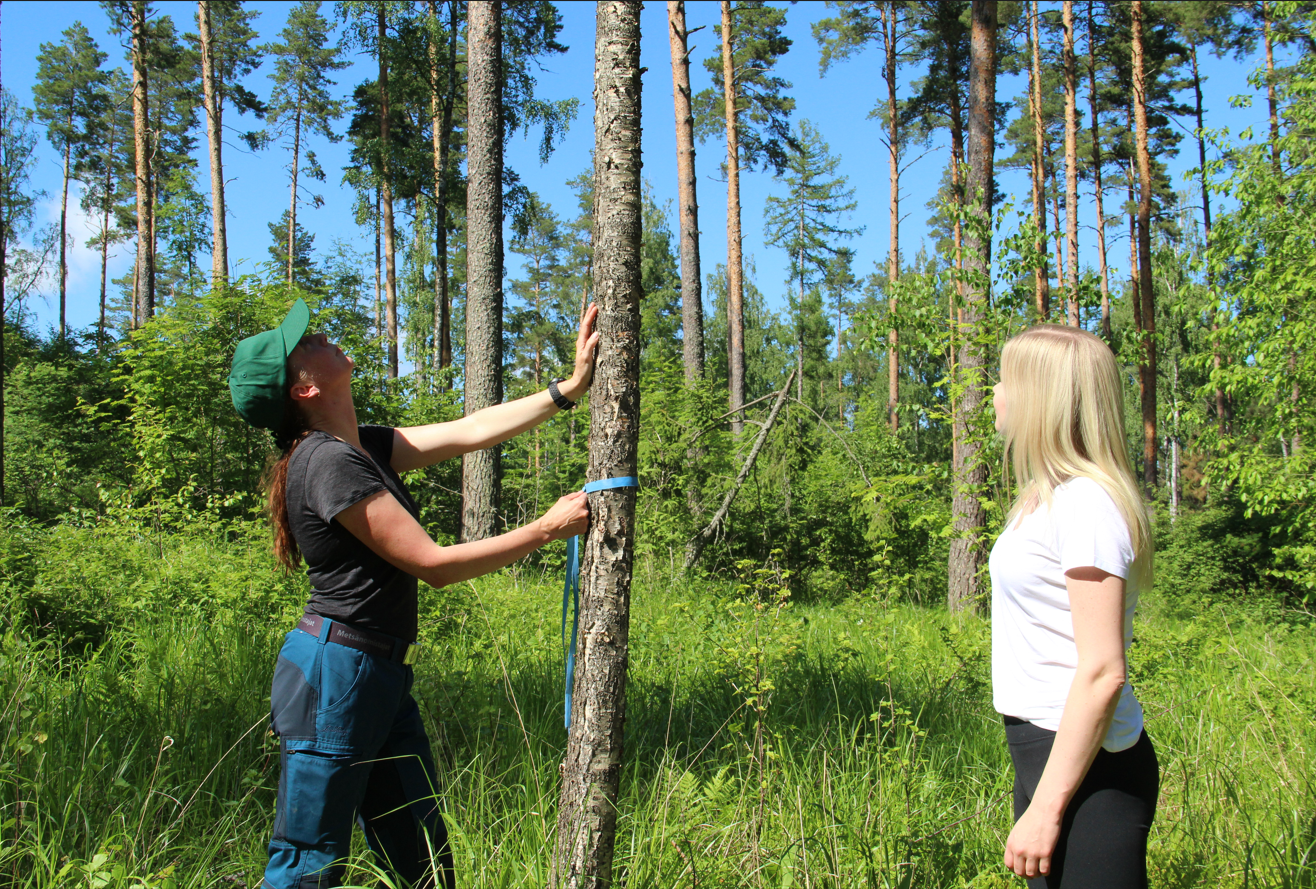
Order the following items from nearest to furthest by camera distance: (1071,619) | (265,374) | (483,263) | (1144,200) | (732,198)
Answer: (1071,619) < (265,374) < (483,263) < (732,198) < (1144,200)

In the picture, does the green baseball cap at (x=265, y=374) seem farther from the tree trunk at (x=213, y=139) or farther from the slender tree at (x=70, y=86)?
the slender tree at (x=70, y=86)

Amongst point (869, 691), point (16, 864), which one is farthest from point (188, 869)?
point (869, 691)

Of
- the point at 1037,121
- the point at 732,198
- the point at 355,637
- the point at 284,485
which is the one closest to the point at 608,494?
the point at 355,637

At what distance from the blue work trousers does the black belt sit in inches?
0.5

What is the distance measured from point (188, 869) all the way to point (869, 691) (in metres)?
3.39

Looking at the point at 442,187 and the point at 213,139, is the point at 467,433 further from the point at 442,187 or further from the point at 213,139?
the point at 213,139

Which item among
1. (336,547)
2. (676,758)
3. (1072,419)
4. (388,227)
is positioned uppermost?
(388,227)

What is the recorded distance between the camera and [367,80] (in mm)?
19062

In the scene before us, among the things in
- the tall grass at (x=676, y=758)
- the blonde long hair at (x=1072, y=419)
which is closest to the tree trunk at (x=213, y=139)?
the tall grass at (x=676, y=758)

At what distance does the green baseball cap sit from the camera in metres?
2.08

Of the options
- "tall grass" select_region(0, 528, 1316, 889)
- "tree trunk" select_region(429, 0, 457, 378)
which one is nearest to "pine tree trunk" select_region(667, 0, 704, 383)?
"tree trunk" select_region(429, 0, 457, 378)

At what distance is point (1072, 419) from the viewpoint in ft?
5.76

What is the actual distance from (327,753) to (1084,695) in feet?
5.93

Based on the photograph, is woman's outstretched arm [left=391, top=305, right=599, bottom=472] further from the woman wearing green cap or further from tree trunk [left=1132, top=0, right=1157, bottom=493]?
tree trunk [left=1132, top=0, right=1157, bottom=493]
